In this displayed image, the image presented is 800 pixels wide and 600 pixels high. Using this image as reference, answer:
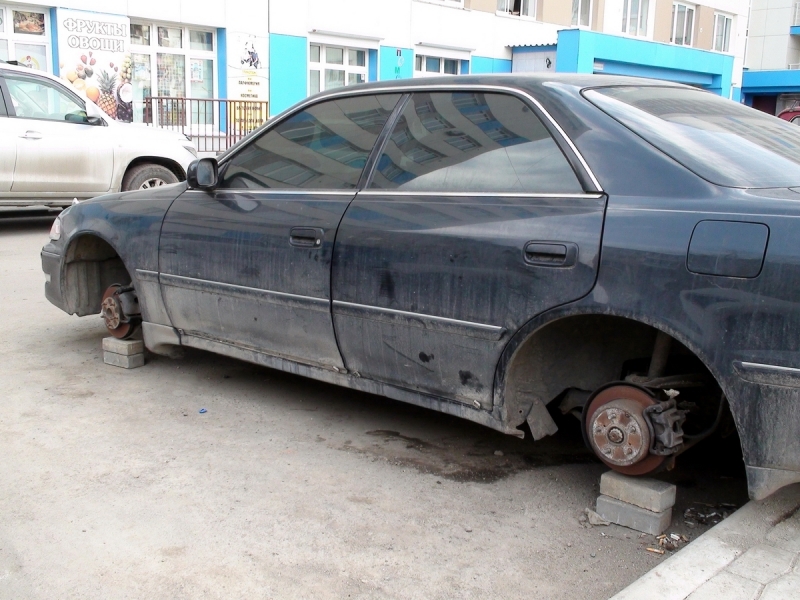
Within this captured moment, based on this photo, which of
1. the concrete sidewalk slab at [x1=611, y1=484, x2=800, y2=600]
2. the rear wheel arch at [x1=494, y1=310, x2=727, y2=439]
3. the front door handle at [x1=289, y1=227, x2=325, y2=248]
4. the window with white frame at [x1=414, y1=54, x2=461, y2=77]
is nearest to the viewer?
the concrete sidewalk slab at [x1=611, y1=484, x2=800, y2=600]

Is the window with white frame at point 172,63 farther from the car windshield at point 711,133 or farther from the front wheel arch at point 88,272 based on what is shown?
the car windshield at point 711,133

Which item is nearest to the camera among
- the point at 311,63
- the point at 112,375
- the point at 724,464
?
the point at 724,464

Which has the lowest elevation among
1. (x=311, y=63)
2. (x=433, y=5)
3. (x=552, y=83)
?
(x=552, y=83)

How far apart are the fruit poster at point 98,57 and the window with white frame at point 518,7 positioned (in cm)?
1298

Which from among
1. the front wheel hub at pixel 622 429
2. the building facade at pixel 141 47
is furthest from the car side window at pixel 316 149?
the building facade at pixel 141 47

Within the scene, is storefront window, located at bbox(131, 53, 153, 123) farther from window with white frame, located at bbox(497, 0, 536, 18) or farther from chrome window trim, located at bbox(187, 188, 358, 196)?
chrome window trim, located at bbox(187, 188, 358, 196)

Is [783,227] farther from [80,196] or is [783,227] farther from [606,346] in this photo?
[80,196]

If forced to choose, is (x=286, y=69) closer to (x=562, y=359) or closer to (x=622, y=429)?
(x=562, y=359)

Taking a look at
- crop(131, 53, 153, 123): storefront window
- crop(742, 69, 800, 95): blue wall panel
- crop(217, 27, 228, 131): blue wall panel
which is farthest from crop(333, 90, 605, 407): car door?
crop(742, 69, 800, 95): blue wall panel

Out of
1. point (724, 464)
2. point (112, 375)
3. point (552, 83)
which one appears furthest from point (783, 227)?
point (112, 375)

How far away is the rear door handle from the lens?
10.6ft

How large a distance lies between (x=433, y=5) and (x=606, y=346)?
22.3 m

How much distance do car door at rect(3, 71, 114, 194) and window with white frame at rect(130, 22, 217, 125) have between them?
7.64 metres

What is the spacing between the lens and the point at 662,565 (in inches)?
112
